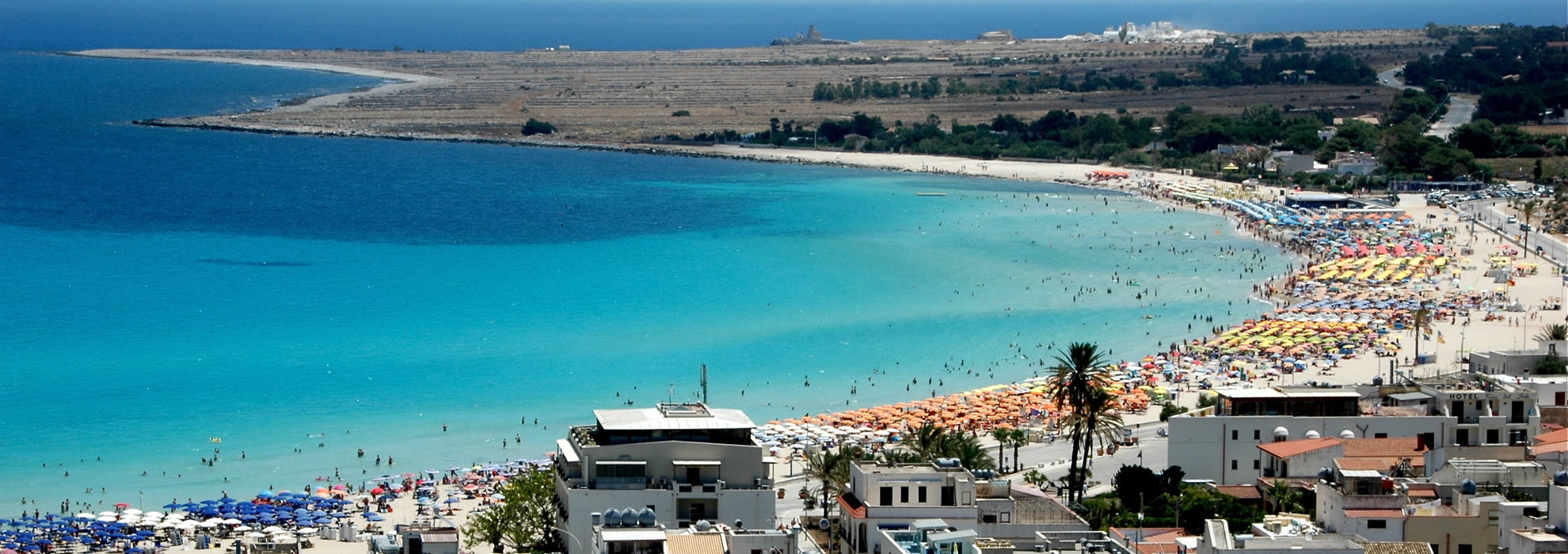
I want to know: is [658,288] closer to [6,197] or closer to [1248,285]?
[1248,285]

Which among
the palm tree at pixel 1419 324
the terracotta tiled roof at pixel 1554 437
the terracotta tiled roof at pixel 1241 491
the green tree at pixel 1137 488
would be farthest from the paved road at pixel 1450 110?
the terracotta tiled roof at pixel 1241 491

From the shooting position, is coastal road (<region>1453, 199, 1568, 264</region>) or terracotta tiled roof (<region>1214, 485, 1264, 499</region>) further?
coastal road (<region>1453, 199, 1568, 264</region>)

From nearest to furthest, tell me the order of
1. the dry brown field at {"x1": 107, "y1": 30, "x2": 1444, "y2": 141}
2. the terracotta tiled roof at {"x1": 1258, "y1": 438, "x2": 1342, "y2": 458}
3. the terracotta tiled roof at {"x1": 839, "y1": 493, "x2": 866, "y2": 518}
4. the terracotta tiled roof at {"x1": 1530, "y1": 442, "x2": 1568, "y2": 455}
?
the terracotta tiled roof at {"x1": 839, "y1": 493, "x2": 866, "y2": 518}
the terracotta tiled roof at {"x1": 1530, "y1": 442, "x2": 1568, "y2": 455}
the terracotta tiled roof at {"x1": 1258, "y1": 438, "x2": 1342, "y2": 458}
the dry brown field at {"x1": 107, "y1": 30, "x2": 1444, "y2": 141}

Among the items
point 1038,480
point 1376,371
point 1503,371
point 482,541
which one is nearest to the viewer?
point 482,541

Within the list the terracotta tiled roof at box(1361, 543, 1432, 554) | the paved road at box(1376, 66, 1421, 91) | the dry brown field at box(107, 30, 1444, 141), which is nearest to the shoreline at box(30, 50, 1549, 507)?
the dry brown field at box(107, 30, 1444, 141)

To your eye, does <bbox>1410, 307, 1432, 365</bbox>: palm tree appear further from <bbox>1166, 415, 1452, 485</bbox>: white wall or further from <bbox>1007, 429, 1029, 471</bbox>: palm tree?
<bbox>1166, 415, 1452, 485</bbox>: white wall

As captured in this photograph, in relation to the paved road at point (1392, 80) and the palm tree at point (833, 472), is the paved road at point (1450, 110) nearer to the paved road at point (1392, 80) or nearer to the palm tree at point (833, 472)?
the paved road at point (1392, 80)

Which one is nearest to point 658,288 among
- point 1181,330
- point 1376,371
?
point 1181,330
